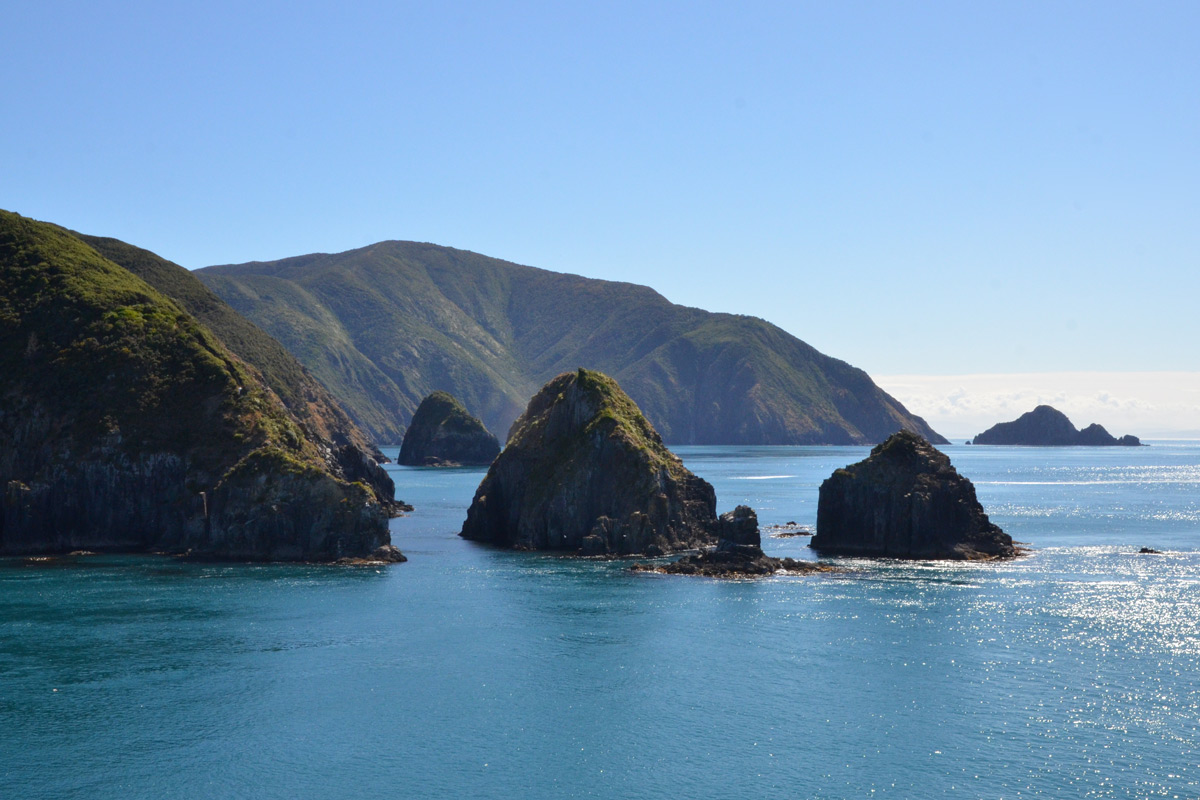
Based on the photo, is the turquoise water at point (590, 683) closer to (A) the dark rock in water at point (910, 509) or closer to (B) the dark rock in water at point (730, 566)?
(B) the dark rock in water at point (730, 566)

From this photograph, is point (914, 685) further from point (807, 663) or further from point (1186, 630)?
point (1186, 630)

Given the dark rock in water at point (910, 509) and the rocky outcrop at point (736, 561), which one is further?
the dark rock in water at point (910, 509)

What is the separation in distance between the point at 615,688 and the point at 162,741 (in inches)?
961

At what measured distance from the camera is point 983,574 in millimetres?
94125

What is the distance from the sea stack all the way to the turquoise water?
33.9 ft

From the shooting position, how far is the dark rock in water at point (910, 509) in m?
101

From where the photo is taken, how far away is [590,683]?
59.0 m

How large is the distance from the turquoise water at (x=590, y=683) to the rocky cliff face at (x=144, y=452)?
18.3ft

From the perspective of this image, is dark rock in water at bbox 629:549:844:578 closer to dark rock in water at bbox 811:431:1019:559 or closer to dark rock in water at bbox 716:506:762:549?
dark rock in water at bbox 716:506:762:549

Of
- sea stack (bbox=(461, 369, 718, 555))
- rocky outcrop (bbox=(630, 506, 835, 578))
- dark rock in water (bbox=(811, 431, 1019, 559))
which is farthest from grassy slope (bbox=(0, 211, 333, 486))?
dark rock in water (bbox=(811, 431, 1019, 559))

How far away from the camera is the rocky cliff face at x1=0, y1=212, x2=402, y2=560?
321ft

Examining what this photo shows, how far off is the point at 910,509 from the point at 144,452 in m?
79.7

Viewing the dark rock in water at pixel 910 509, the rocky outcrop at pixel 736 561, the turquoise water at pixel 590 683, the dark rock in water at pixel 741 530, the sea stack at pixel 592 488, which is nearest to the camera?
the turquoise water at pixel 590 683

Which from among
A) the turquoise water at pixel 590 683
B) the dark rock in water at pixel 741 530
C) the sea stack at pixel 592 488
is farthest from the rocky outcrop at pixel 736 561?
the sea stack at pixel 592 488
